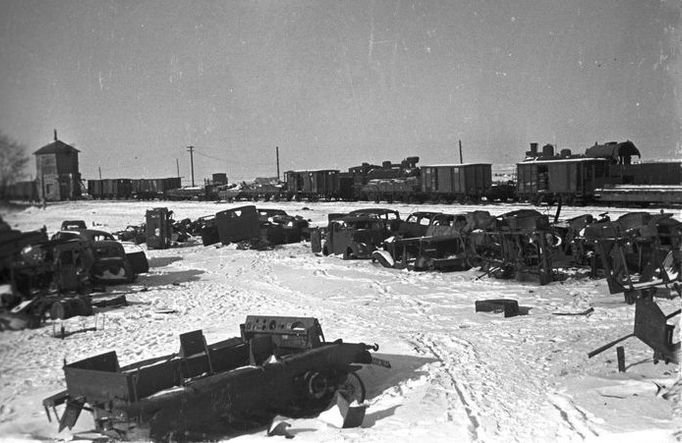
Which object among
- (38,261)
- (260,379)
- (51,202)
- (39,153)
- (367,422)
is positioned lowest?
(367,422)

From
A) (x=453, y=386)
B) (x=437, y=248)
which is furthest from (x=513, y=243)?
(x=453, y=386)

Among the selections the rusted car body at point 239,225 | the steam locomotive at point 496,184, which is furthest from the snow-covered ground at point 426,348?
the steam locomotive at point 496,184

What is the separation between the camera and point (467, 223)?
49.5ft

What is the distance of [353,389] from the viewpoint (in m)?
6.23

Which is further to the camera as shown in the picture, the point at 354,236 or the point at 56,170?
the point at 354,236

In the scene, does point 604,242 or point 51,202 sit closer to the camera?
point 51,202

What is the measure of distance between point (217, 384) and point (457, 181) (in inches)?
1175

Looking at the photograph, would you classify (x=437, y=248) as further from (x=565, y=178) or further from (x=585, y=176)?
(x=585, y=176)

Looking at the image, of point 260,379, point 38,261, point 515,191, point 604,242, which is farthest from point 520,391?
point 515,191

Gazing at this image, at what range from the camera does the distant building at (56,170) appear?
3.56m

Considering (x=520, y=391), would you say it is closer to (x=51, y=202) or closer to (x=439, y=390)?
(x=439, y=390)

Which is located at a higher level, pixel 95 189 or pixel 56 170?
pixel 56 170

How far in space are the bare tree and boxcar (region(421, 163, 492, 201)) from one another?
31.2 m

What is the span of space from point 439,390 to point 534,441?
145 cm
